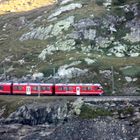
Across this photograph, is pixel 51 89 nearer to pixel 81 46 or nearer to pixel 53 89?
pixel 53 89

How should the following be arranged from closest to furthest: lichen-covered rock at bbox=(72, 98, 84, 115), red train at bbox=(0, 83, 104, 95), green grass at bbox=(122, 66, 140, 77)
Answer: lichen-covered rock at bbox=(72, 98, 84, 115), red train at bbox=(0, 83, 104, 95), green grass at bbox=(122, 66, 140, 77)

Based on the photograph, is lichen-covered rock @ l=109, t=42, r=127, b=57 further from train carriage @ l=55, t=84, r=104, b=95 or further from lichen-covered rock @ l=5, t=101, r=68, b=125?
lichen-covered rock @ l=5, t=101, r=68, b=125

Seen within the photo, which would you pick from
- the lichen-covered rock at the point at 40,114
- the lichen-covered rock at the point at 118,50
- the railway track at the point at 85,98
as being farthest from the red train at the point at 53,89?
the lichen-covered rock at the point at 118,50

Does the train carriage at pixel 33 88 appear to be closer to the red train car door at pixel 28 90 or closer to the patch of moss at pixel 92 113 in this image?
the red train car door at pixel 28 90

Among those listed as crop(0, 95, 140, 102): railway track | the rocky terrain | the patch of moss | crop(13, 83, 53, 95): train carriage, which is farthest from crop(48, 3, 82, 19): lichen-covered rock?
the patch of moss

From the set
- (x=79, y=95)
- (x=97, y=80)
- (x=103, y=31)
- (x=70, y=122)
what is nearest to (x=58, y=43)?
(x=103, y=31)

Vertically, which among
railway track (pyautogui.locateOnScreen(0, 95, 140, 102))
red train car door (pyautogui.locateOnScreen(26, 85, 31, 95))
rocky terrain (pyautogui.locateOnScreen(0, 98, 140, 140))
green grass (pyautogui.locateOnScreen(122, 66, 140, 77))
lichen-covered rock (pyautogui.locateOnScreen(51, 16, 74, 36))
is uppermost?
lichen-covered rock (pyautogui.locateOnScreen(51, 16, 74, 36))

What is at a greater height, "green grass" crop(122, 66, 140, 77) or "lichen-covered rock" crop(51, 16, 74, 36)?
"lichen-covered rock" crop(51, 16, 74, 36)

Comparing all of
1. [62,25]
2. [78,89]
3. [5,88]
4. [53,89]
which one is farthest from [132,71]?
[62,25]
